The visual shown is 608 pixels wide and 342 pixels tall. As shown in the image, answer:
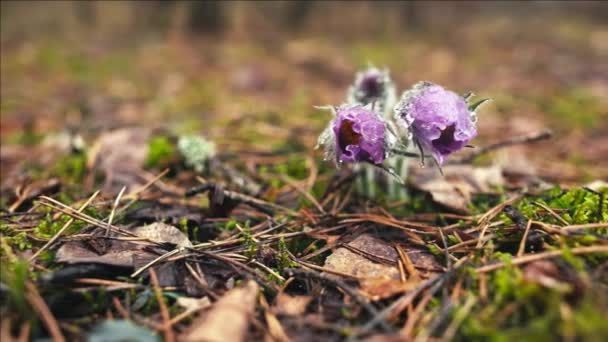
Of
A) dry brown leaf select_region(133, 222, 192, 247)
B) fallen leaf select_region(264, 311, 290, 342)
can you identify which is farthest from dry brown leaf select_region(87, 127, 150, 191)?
fallen leaf select_region(264, 311, 290, 342)

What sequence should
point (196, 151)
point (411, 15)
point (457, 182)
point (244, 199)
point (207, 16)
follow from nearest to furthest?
1. point (244, 199)
2. point (457, 182)
3. point (196, 151)
4. point (207, 16)
5. point (411, 15)

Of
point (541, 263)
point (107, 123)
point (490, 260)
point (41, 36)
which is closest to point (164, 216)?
point (490, 260)

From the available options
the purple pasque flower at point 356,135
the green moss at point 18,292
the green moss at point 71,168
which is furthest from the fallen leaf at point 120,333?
the green moss at point 71,168

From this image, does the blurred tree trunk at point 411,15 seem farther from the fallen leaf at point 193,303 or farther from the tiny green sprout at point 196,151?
the fallen leaf at point 193,303

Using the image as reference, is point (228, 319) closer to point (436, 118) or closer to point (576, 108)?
point (436, 118)

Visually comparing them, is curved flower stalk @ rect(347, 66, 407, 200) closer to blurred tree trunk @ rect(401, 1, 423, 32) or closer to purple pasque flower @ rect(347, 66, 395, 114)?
purple pasque flower @ rect(347, 66, 395, 114)

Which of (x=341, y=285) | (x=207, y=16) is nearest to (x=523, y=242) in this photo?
(x=341, y=285)
